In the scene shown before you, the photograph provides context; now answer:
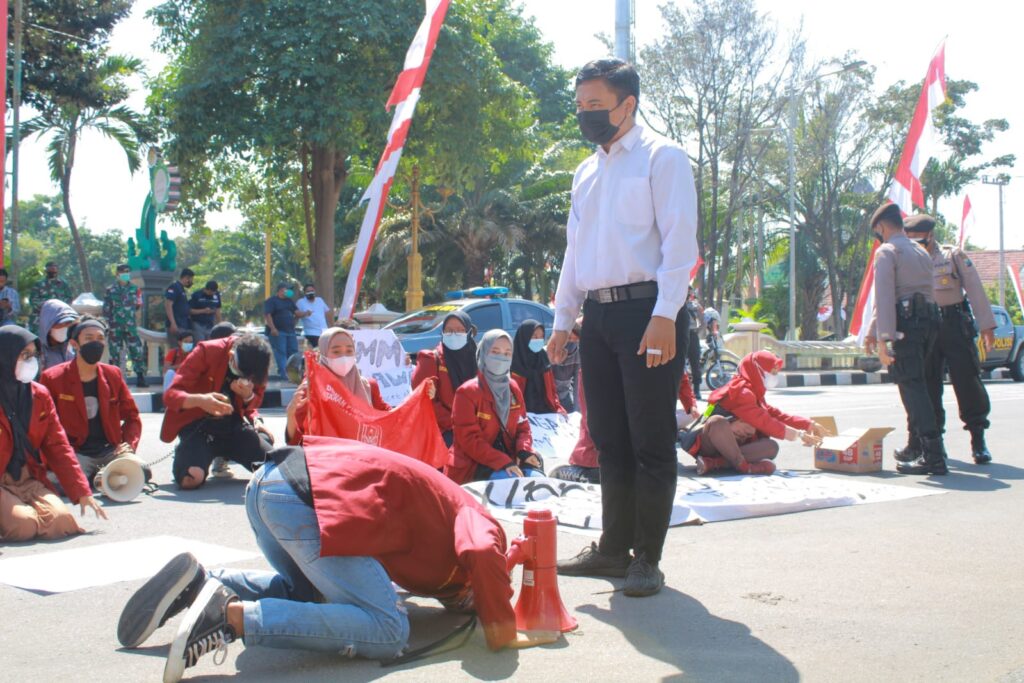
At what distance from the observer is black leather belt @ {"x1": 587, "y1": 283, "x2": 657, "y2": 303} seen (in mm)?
4430

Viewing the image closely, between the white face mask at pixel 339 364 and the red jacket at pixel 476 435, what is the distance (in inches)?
40.6

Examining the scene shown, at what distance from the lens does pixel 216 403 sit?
7.43 m

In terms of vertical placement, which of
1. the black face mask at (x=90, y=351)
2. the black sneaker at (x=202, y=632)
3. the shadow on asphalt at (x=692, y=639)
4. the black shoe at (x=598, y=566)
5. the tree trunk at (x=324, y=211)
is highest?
the tree trunk at (x=324, y=211)

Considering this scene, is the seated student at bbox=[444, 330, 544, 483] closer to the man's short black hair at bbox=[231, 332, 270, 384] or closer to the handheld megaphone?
the man's short black hair at bbox=[231, 332, 270, 384]

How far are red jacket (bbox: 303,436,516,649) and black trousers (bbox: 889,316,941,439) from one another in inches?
205

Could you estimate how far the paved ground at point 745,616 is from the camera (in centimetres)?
353

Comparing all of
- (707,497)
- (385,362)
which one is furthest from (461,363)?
(385,362)

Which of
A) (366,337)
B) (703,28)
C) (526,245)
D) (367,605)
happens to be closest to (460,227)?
(526,245)

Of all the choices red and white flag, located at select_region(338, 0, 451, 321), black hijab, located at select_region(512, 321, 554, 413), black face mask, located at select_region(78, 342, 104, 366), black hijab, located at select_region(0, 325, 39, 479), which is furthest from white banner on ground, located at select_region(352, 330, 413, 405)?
black hijab, located at select_region(0, 325, 39, 479)

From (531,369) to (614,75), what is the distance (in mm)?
5512

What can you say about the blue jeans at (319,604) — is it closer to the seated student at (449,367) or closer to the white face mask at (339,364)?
the white face mask at (339,364)

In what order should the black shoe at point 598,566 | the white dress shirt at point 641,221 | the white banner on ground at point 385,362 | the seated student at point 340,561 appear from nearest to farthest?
the seated student at point 340,561 → the white dress shirt at point 641,221 → the black shoe at point 598,566 → the white banner on ground at point 385,362

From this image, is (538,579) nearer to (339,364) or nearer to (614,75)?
(614,75)

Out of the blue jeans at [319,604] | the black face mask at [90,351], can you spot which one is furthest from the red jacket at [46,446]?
the blue jeans at [319,604]
